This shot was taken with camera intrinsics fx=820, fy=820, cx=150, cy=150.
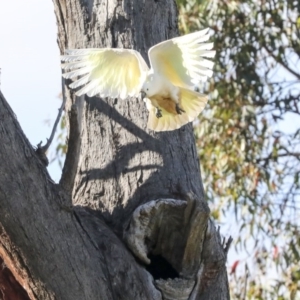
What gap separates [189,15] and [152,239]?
3.06 metres

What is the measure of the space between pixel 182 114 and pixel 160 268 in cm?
56

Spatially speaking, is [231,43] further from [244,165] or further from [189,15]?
[244,165]

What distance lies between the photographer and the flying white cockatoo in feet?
8.40

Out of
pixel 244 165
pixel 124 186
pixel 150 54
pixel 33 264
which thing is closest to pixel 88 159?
pixel 124 186

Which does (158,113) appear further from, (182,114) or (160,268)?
(160,268)

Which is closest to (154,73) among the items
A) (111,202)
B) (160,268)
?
(111,202)

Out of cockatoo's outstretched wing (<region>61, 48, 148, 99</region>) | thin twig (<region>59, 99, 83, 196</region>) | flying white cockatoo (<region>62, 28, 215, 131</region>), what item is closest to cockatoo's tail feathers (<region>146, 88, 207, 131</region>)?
flying white cockatoo (<region>62, 28, 215, 131</region>)

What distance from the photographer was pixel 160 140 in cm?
260

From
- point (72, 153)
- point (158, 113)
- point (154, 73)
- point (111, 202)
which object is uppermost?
point (154, 73)

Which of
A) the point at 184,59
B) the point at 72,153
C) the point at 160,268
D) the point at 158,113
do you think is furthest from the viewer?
the point at 184,59

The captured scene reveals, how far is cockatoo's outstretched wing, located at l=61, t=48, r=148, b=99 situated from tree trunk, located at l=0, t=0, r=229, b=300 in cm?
6

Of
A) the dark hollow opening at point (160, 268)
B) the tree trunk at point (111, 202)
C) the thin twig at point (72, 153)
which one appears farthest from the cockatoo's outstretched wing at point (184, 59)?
the dark hollow opening at point (160, 268)

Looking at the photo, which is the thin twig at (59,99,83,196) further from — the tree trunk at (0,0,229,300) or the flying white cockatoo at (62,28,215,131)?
the flying white cockatoo at (62,28,215,131)

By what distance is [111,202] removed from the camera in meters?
2.49
